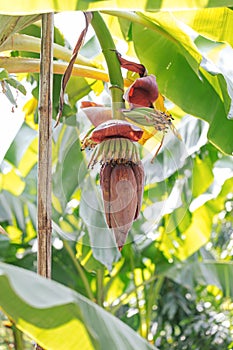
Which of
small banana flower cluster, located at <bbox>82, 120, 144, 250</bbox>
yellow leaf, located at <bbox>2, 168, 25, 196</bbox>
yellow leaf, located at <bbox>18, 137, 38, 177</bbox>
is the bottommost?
yellow leaf, located at <bbox>2, 168, 25, 196</bbox>

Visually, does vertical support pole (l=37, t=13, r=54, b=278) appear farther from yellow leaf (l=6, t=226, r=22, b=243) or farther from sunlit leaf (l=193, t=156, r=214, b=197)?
yellow leaf (l=6, t=226, r=22, b=243)

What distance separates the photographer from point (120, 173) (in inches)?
30.5

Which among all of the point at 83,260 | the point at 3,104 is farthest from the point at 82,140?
the point at 83,260

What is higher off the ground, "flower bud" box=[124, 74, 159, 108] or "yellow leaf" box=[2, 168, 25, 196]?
"flower bud" box=[124, 74, 159, 108]

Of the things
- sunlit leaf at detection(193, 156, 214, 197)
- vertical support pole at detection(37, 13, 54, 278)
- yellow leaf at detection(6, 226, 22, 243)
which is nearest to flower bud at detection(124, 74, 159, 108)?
vertical support pole at detection(37, 13, 54, 278)

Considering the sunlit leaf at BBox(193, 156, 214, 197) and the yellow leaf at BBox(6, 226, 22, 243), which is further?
the yellow leaf at BBox(6, 226, 22, 243)

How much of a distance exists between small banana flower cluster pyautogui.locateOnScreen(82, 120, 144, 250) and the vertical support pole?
0.07 metres

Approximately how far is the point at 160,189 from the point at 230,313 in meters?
2.48

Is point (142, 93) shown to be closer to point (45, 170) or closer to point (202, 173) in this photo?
point (45, 170)

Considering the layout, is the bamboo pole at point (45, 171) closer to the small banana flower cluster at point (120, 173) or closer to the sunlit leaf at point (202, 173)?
the small banana flower cluster at point (120, 173)

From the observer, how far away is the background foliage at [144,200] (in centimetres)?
50

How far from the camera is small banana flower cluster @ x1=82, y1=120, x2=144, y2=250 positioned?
76cm

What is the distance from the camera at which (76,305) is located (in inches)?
18.1

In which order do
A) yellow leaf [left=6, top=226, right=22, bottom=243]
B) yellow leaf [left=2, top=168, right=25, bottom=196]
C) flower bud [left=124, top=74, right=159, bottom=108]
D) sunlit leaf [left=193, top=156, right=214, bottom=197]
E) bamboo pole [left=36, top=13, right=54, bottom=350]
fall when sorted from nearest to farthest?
bamboo pole [left=36, top=13, right=54, bottom=350], flower bud [left=124, top=74, right=159, bottom=108], sunlit leaf [left=193, top=156, right=214, bottom=197], yellow leaf [left=2, top=168, right=25, bottom=196], yellow leaf [left=6, top=226, right=22, bottom=243]
